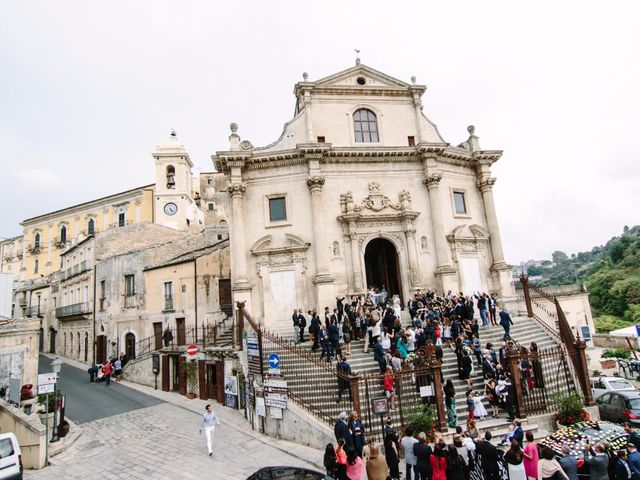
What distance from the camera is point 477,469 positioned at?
796cm

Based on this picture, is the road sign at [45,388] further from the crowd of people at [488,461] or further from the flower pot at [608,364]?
the flower pot at [608,364]

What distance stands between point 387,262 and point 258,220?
750cm

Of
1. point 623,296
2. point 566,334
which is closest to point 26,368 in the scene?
point 566,334

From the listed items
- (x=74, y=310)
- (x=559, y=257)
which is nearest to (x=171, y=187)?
→ (x=74, y=310)

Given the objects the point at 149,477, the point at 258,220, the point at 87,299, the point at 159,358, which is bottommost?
the point at 149,477

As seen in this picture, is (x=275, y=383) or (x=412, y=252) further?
(x=412, y=252)

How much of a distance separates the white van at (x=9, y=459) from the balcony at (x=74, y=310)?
72.3ft

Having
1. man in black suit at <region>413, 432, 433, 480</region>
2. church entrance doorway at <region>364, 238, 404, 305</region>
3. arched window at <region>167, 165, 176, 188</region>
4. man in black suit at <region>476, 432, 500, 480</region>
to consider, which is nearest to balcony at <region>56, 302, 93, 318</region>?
arched window at <region>167, 165, 176, 188</region>

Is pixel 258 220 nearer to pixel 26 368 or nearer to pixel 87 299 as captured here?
pixel 26 368

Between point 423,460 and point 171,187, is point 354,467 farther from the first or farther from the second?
point 171,187

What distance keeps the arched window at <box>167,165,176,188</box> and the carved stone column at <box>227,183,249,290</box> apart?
78.4ft

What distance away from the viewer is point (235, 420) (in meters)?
15.2

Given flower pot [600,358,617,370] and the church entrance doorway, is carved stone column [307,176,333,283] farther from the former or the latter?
flower pot [600,358,617,370]

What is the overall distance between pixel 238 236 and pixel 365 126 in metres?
9.62
